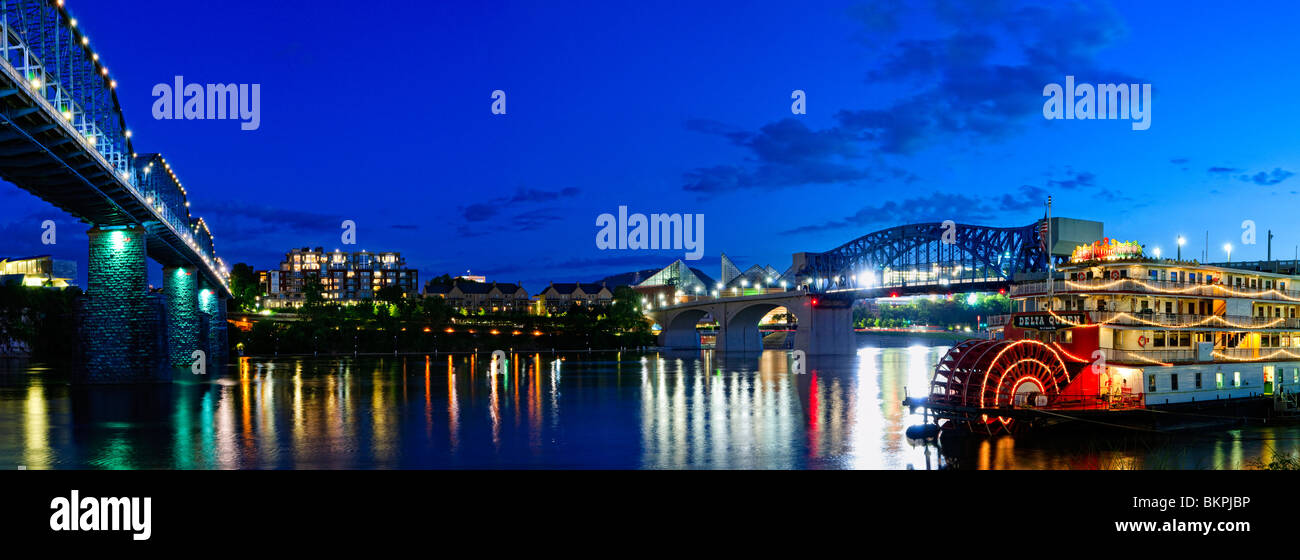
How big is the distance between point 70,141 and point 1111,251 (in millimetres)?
52892

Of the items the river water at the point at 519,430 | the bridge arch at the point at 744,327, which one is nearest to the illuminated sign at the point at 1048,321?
the river water at the point at 519,430

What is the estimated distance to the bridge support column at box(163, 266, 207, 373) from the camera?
8544 centimetres

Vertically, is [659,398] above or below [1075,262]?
below

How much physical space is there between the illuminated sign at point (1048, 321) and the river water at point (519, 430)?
578 centimetres

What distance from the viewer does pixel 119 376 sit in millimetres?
65188

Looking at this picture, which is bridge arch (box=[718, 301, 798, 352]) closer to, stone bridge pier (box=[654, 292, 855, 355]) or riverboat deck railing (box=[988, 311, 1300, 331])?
stone bridge pier (box=[654, 292, 855, 355])

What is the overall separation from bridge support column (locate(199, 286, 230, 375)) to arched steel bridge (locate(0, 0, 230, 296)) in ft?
55.1

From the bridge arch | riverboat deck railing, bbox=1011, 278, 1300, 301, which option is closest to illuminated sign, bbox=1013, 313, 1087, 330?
riverboat deck railing, bbox=1011, 278, 1300, 301

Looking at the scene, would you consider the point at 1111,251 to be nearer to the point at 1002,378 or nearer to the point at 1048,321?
the point at 1048,321

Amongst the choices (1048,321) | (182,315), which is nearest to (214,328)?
(182,315)
